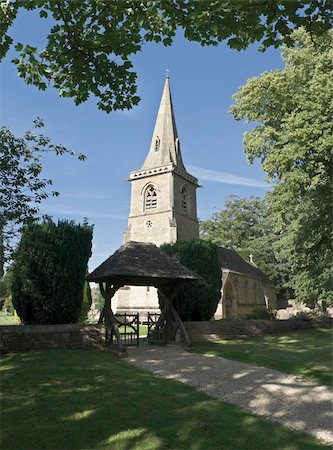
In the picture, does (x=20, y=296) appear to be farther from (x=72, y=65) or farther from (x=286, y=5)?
(x=286, y=5)

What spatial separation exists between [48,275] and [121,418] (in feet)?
26.5

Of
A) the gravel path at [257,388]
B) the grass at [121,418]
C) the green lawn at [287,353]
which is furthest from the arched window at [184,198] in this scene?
the grass at [121,418]

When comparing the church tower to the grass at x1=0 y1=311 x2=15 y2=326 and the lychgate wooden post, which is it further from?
the lychgate wooden post

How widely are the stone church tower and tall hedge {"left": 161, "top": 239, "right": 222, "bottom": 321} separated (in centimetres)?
1560

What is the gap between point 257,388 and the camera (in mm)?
7418

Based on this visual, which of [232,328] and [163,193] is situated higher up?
[163,193]

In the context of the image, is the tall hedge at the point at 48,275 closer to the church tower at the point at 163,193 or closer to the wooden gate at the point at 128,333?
the wooden gate at the point at 128,333

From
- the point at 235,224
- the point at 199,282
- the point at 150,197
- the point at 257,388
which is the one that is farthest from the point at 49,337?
the point at 235,224

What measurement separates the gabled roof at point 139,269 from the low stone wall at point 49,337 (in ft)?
6.24

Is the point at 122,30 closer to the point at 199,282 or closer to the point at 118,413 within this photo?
the point at 118,413

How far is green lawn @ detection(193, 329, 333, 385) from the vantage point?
921 centimetres

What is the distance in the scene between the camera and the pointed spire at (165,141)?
40406 mm

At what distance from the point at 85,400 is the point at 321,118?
14.1 m

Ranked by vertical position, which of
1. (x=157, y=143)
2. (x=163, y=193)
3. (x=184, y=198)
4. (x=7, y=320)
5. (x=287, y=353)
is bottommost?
(x=287, y=353)
